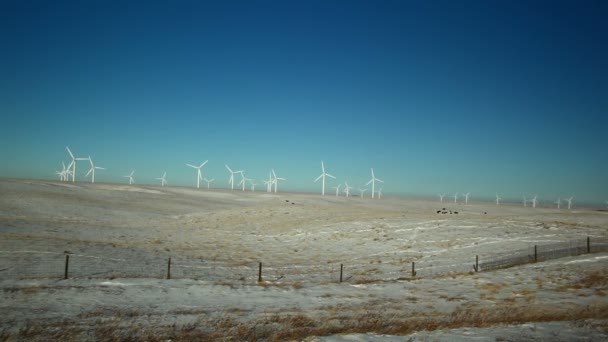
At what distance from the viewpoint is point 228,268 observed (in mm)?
29656

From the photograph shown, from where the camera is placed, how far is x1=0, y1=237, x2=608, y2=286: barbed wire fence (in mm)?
24766

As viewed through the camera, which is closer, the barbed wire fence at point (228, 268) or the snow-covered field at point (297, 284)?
the snow-covered field at point (297, 284)

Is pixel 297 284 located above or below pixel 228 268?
above

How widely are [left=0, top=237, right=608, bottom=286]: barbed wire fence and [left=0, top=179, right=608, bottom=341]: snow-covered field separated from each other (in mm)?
124

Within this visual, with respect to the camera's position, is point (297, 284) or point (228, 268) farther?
point (228, 268)

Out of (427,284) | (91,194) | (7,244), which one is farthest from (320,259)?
(91,194)

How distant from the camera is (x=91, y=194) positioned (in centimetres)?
8019

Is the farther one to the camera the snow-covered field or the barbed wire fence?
the barbed wire fence

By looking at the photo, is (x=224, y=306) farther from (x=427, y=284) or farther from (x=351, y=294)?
(x=427, y=284)

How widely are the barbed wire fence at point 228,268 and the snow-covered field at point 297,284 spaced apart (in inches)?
4.9

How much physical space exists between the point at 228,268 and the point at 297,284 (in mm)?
7369

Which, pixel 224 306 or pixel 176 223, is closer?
pixel 224 306

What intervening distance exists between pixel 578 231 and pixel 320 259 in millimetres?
32857

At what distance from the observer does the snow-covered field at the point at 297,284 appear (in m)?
14.4
